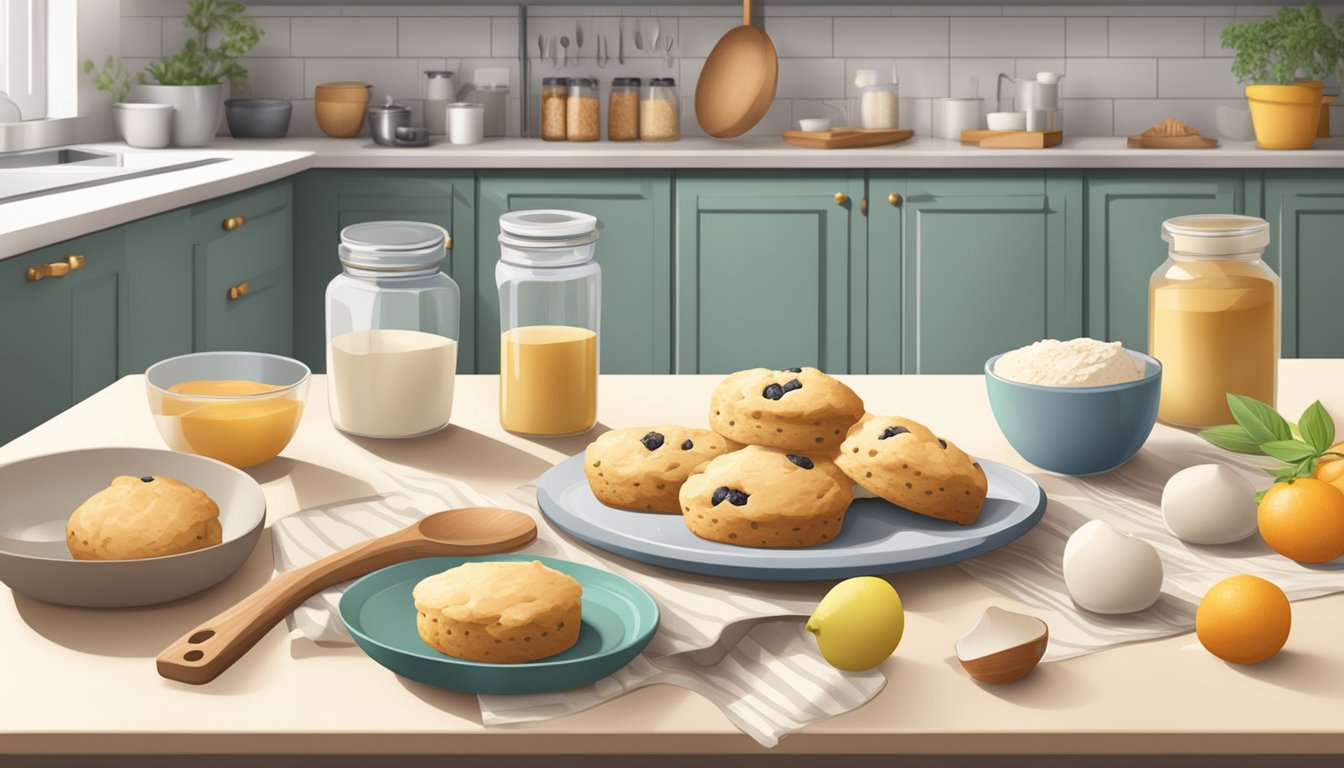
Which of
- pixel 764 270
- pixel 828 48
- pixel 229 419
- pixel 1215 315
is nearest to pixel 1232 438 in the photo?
pixel 1215 315

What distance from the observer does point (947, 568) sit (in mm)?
940

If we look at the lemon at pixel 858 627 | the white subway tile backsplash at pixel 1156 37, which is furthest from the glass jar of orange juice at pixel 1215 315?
the white subway tile backsplash at pixel 1156 37

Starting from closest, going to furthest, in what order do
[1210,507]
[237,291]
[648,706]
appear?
[648,706] < [1210,507] < [237,291]

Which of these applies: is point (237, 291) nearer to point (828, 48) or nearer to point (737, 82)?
point (737, 82)

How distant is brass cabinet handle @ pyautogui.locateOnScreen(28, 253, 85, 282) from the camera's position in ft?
7.46

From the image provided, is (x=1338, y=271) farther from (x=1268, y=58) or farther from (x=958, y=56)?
(x=958, y=56)

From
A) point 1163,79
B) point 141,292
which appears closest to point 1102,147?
point 1163,79

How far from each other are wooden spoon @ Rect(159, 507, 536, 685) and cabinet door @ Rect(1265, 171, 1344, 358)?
3.13 metres

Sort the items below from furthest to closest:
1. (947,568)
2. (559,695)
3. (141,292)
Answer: (141,292), (947,568), (559,695)

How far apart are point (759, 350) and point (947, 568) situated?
9.30 feet

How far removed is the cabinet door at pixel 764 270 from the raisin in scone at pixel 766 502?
2.77 m

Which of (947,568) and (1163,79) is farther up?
(1163,79)

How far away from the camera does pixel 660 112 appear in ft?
13.4

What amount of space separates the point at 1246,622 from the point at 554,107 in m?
3.50
